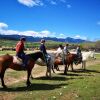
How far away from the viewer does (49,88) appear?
1886cm

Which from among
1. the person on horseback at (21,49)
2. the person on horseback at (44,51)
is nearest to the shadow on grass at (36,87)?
the person on horseback at (21,49)

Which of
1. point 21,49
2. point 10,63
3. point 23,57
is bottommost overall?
point 10,63

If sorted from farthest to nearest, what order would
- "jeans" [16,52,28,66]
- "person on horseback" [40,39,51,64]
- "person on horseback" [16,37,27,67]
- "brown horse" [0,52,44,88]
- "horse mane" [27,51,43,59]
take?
"person on horseback" [40,39,51,64], "horse mane" [27,51,43,59], "jeans" [16,52,28,66], "person on horseback" [16,37,27,67], "brown horse" [0,52,44,88]

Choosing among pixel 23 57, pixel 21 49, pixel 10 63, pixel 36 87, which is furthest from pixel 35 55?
pixel 36 87

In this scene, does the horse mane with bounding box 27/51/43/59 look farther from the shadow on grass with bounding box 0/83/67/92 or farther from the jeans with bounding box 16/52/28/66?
the shadow on grass with bounding box 0/83/67/92

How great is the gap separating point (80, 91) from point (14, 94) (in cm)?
372

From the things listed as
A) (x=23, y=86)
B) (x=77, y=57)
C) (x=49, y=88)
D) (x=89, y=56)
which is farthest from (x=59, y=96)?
(x=89, y=56)

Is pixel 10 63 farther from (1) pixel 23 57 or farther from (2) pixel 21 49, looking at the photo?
(2) pixel 21 49

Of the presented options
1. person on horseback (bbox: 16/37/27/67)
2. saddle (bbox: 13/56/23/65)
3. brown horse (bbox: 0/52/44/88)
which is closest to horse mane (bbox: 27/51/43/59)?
brown horse (bbox: 0/52/44/88)

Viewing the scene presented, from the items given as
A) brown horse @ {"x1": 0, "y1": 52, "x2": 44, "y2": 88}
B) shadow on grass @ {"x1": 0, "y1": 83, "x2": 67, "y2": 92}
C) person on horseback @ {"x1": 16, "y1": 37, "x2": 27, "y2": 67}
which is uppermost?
person on horseback @ {"x1": 16, "y1": 37, "x2": 27, "y2": 67}

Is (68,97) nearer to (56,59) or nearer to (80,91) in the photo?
(80,91)

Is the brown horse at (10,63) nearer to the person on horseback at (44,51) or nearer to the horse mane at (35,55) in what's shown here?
the horse mane at (35,55)

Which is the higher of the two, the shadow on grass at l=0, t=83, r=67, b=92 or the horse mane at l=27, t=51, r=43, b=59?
the horse mane at l=27, t=51, r=43, b=59

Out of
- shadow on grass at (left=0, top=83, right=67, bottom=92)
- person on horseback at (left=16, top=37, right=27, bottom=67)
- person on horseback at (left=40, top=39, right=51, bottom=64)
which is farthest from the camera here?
person on horseback at (left=40, top=39, right=51, bottom=64)
